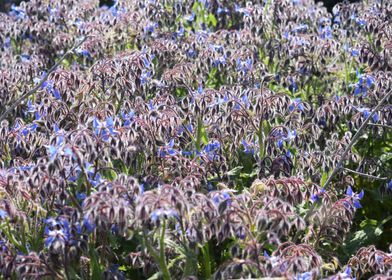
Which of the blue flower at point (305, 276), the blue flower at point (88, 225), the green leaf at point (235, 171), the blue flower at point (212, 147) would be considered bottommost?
the blue flower at point (305, 276)

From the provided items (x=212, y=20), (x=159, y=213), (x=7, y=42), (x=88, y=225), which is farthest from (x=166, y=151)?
(x=7, y=42)

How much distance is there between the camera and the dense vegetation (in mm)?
2816

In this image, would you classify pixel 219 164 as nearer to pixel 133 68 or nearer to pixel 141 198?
pixel 133 68

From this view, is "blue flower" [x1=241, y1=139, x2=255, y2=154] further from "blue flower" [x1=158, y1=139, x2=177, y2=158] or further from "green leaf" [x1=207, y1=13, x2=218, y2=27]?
"green leaf" [x1=207, y1=13, x2=218, y2=27]

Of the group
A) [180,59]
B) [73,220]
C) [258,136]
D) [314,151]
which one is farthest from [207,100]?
[73,220]

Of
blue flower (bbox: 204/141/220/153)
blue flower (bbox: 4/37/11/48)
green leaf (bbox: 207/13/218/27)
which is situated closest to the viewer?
blue flower (bbox: 204/141/220/153)

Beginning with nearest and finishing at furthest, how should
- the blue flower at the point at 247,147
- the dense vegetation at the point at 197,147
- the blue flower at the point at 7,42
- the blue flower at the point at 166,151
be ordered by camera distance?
the dense vegetation at the point at 197,147, the blue flower at the point at 166,151, the blue flower at the point at 247,147, the blue flower at the point at 7,42

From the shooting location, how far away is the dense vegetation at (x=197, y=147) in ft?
9.24

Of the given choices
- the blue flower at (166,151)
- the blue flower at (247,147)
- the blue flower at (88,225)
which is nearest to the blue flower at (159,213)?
the blue flower at (88,225)

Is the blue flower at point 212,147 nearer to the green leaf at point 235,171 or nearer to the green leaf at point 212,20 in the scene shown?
the green leaf at point 235,171

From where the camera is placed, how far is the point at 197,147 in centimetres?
396

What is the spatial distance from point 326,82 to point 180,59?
1.02 meters

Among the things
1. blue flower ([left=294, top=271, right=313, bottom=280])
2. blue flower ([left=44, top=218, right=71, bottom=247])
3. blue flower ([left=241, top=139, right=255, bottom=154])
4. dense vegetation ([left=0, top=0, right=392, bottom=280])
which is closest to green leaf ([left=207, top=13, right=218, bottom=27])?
dense vegetation ([left=0, top=0, right=392, bottom=280])

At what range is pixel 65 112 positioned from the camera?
3.87 m
